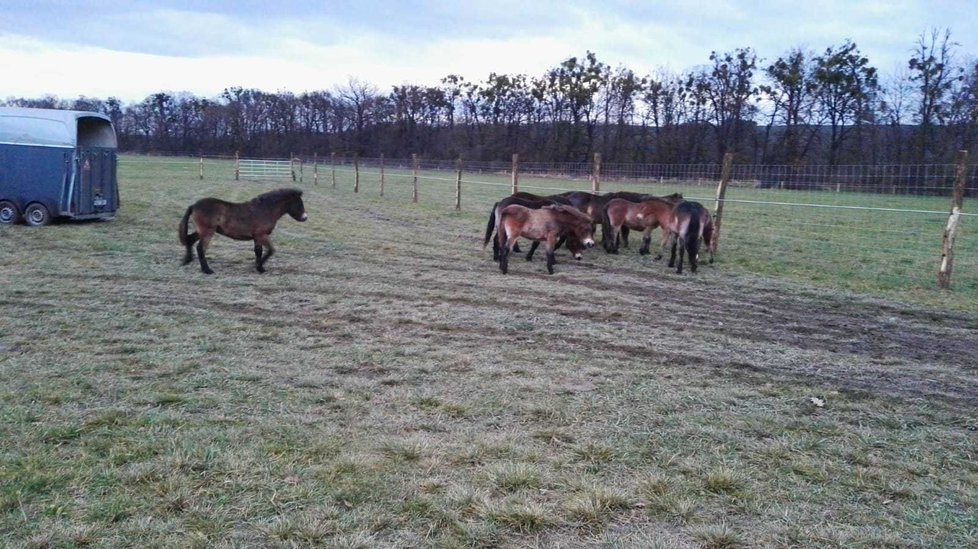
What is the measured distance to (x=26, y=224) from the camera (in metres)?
13.3

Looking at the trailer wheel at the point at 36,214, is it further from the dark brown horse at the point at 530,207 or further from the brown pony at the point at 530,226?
the brown pony at the point at 530,226

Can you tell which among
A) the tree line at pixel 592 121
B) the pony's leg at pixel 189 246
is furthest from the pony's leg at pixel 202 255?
the tree line at pixel 592 121

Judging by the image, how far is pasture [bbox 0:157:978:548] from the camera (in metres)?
3.04

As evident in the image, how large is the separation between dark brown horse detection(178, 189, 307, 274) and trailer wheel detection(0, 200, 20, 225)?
21.4ft

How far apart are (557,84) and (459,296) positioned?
52.1 m

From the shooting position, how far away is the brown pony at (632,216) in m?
11.6

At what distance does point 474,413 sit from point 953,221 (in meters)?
8.30

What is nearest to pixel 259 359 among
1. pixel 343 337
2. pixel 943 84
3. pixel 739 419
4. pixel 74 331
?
pixel 343 337

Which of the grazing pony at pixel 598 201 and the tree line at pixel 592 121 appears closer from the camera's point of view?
the grazing pony at pixel 598 201

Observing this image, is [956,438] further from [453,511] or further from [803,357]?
[453,511]

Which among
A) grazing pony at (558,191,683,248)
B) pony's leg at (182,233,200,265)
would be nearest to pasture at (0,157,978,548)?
pony's leg at (182,233,200,265)

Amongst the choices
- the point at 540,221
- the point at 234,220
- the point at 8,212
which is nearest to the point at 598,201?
the point at 540,221

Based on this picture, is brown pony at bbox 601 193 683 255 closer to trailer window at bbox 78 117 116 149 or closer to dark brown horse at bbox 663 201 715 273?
dark brown horse at bbox 663 201 715 273

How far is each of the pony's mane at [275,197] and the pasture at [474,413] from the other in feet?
3.57
